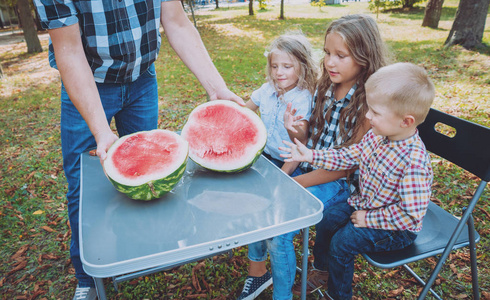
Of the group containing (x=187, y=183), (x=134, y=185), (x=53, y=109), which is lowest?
(x=53, y=109)

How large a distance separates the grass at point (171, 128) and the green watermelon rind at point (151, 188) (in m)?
1.45

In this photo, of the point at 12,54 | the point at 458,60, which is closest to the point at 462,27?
the point at 458,60

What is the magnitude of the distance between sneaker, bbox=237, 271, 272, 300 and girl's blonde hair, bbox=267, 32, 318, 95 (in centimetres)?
151

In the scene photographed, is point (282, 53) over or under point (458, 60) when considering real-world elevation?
over

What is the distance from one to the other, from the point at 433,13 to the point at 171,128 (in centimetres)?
1247

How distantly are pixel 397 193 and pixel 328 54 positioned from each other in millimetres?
1082

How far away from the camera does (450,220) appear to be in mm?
2191

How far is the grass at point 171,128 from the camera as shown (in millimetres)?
2742

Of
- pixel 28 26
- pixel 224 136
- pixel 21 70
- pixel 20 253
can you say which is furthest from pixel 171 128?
pixel 28 26

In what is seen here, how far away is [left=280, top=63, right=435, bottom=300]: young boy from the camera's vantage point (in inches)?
70.9

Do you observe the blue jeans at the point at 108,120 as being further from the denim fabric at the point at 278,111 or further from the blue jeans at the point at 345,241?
the blue jeans at the point at 345,241

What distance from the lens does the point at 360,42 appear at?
2227 millimetres

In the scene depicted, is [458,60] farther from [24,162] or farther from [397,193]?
[24,162]

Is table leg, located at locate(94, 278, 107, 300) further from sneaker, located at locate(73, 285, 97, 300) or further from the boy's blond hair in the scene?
the boy's blond hair
